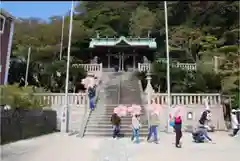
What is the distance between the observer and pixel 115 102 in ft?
69.9

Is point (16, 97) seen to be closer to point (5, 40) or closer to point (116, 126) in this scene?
point (116, 126)

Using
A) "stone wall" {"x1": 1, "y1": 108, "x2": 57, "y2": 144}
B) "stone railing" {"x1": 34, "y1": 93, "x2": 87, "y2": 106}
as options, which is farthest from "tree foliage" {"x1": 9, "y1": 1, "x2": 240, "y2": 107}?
"stone wall" {"x1": 1, "y1": 108, "x2": 57, "y2": 144}

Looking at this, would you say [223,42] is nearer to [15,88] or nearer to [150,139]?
[150,139]

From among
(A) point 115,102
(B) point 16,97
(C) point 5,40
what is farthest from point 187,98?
(C) point 5,40

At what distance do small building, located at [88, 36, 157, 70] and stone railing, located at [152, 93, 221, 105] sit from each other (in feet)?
58.3

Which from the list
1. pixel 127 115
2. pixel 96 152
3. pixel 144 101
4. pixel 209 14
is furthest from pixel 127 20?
pixel 96 152

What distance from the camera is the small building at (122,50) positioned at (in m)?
37.8

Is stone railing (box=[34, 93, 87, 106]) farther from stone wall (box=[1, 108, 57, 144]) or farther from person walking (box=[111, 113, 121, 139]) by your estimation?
person walking (box=[111, 113, 121, 139])

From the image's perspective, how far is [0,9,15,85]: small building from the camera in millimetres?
22609

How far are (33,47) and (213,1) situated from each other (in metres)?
23.5

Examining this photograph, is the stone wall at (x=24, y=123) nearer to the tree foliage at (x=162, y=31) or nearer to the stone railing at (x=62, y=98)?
the stone railing at (x=62, y=98)

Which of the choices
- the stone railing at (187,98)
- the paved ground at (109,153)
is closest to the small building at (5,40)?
the stone railing at (187,98)

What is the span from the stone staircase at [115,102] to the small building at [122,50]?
21.8 ft

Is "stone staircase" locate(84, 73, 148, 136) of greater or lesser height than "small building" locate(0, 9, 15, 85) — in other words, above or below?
below
